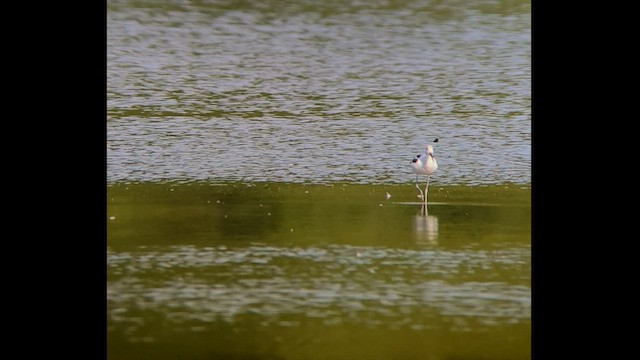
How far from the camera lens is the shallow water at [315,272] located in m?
2.36

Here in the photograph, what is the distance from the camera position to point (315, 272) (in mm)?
2816

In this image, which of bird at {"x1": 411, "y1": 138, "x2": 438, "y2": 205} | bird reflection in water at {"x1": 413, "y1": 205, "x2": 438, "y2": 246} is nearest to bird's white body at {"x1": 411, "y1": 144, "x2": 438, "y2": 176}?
bird at {"x1": 411, "y1": 138, "x2": 438, "y2": 205}

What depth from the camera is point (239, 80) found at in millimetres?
4109

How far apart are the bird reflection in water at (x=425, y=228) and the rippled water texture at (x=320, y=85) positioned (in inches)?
19.5

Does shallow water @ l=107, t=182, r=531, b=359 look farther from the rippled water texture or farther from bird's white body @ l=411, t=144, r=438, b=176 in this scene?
the rippled water texture

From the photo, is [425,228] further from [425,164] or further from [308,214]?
[425,164]

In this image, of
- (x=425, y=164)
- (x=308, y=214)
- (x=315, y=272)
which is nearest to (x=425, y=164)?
(x=425, y=164)

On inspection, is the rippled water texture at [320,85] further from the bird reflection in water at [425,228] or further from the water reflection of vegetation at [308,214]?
the bird reflection in water at [425,228]

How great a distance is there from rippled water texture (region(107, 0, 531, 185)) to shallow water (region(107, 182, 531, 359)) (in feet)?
0.74

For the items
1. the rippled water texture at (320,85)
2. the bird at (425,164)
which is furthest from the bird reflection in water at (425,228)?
the rippled water texture at (320,85)

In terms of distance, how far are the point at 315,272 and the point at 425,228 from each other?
0.69 meters

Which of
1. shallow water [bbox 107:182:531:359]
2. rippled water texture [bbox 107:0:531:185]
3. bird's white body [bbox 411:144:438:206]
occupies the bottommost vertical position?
shallow water [bbox 107:182:531:359]

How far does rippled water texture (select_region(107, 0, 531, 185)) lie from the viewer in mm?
4016
